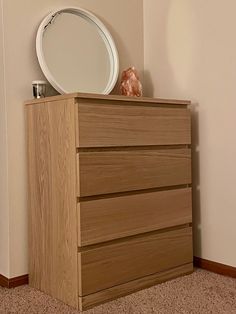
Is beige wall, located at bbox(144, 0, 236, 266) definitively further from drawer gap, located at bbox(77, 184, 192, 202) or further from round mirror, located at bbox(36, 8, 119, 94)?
round mirror, located at bbox(36, 8, 119, 94)

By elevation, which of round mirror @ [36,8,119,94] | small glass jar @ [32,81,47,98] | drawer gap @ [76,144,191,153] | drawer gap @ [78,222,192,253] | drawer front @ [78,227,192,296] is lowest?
drawer front @ [78,227,192,296]

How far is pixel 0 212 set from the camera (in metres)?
2.05

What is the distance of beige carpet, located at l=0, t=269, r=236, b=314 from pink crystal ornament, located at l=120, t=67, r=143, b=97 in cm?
97

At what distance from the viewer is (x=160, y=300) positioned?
6.07ft

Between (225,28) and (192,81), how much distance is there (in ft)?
1.04

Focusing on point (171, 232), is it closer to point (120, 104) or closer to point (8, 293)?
point (120, 104)

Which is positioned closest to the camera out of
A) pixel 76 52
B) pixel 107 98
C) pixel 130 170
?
pixel 107 98

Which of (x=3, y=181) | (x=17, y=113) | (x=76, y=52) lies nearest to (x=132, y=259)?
(x=3, y=181)

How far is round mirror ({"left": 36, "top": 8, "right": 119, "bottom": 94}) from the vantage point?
2.09 m

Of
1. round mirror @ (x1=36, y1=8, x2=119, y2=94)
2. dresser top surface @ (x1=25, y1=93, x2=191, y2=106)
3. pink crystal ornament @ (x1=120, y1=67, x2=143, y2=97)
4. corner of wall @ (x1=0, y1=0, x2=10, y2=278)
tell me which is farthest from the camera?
pink crystal ornament @ (x1=120, y1=67, x2=143, y2=97)

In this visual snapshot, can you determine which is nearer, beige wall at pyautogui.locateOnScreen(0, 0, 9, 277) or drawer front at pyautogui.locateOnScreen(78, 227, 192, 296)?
drawer front at pyautogui.locateOnScreen(78, 227, 192, 296)

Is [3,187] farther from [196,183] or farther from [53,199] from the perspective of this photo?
[196,183]

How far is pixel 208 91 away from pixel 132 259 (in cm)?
93

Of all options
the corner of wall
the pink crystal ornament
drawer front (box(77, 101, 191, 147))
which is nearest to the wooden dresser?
drawer front (box(77, 101, 191, 147))
